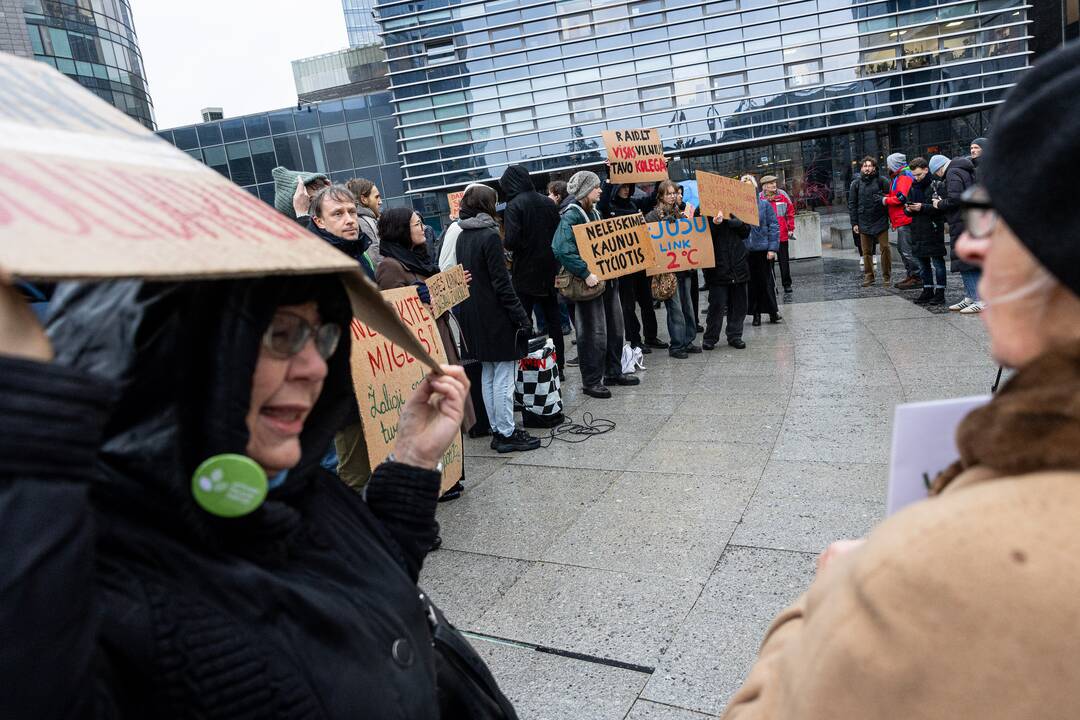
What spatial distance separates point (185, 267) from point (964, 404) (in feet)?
3.54

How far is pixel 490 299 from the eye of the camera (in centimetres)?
561

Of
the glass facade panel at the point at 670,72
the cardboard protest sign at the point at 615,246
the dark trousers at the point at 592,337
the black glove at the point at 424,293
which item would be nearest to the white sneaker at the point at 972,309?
the cardboard protest sign at the point at 615,246

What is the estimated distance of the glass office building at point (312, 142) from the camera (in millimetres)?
34812

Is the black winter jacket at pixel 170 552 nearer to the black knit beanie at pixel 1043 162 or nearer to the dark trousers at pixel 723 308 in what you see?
the black knit beanie at pixel 1043 162

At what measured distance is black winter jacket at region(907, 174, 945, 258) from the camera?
935cm

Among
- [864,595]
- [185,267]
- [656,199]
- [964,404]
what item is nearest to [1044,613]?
[864,595]

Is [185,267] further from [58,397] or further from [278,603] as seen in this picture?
[278,603]

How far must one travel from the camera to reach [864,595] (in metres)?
0.77

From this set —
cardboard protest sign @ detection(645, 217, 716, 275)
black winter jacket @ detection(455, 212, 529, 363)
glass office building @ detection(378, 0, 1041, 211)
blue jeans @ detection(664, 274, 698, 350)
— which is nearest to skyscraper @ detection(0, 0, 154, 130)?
glass office building @ detection(378, 0, 1041, 211)

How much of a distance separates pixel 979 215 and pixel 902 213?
36.5ft

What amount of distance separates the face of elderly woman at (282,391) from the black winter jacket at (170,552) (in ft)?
0.11

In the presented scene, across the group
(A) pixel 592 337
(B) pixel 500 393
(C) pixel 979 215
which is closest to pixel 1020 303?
(C) pixel 979 215

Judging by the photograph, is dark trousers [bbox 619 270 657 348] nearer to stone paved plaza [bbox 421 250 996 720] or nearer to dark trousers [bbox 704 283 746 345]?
dark trousers [bbox 704 283 746 345]

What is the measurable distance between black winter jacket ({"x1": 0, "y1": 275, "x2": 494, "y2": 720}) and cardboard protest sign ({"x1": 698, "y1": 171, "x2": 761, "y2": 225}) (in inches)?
283
